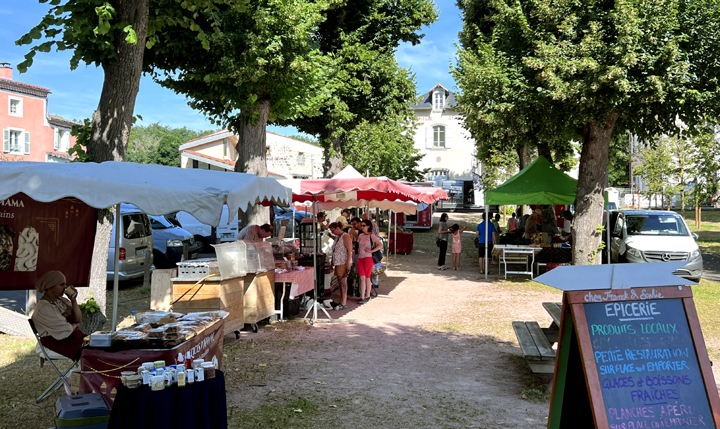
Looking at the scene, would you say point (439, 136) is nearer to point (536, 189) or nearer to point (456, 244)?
point (456, 244)

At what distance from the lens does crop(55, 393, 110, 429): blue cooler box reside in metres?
4.12

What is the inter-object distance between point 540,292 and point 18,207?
412 inches

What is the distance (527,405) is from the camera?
564 centimetres

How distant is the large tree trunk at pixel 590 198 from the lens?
43.9ft

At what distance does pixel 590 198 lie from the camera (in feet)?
44.6

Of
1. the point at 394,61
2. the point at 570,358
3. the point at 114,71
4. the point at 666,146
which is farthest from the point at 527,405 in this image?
the point at 666,146

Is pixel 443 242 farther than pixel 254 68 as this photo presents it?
Yes

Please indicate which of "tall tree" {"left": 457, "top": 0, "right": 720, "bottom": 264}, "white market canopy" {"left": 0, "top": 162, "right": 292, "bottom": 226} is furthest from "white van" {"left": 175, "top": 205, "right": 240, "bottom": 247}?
"white market canopy" {"left": 0, "top": 162, "right": 292, "bottom": 226}

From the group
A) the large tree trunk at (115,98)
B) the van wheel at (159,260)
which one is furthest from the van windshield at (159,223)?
the large tree trunk at (115,98)

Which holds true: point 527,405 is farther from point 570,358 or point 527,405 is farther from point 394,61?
point 394,61

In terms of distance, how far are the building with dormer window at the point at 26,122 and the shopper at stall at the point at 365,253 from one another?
34192mm

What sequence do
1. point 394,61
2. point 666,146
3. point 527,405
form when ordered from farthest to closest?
point 666,146, point 394,61, point 527,405

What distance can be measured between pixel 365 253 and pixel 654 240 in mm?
8069

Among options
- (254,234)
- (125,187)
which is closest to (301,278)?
(254,234)
